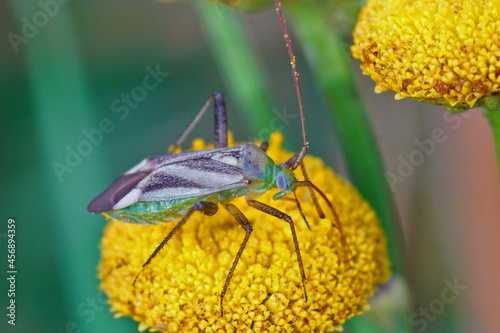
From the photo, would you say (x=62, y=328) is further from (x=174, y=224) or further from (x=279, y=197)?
(x=279, y=197)

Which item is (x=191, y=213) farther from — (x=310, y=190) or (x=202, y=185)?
(x=310, y=190)

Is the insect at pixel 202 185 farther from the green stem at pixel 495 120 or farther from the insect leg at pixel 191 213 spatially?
the green stem at pixel 495 120

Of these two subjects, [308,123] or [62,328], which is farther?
[308,123]

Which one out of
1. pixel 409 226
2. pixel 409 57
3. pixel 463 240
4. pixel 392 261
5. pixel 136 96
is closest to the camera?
pixel 409 57

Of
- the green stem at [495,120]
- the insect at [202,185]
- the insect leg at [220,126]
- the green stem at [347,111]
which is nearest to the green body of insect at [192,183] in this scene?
the insect at [202,185]

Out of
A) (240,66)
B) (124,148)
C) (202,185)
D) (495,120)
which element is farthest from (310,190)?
(124,148)

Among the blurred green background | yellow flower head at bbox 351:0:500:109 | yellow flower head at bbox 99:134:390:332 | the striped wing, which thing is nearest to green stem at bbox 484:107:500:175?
yellow flower head at bbox 351:0:500:109

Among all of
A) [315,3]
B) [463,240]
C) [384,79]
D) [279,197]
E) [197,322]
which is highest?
[315,3]

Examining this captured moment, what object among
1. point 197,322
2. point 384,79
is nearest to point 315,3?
point 384,79
